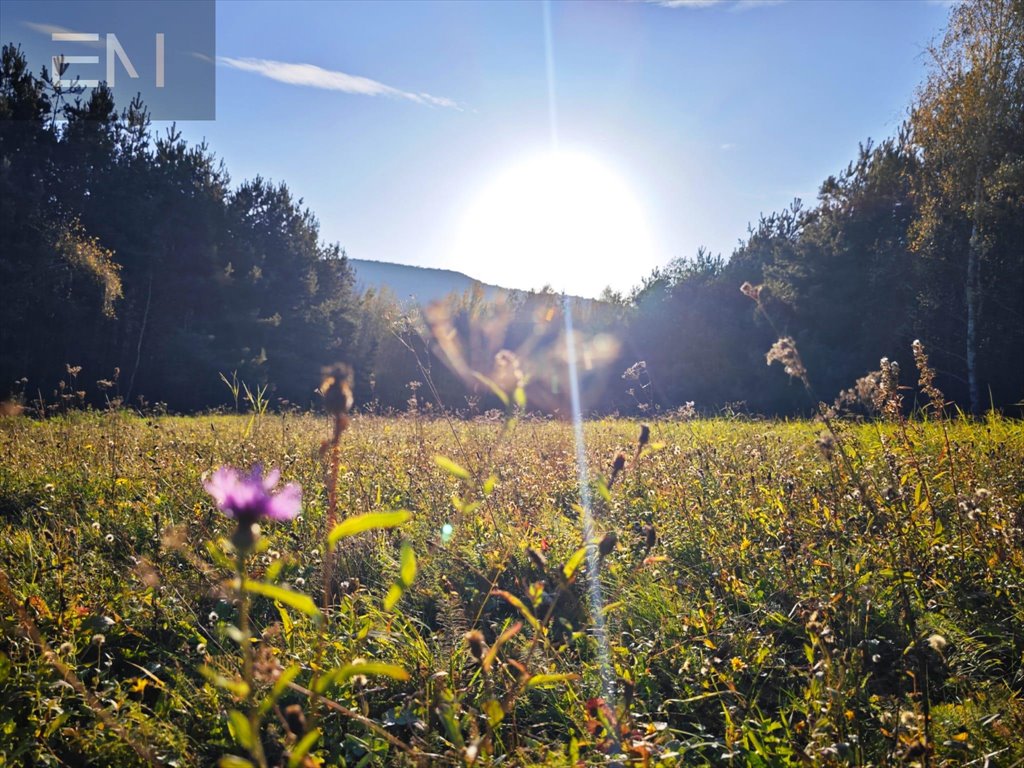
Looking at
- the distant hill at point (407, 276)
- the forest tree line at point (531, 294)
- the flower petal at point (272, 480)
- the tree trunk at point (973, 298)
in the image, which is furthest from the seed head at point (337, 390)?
the distant hill at point (407, 276)

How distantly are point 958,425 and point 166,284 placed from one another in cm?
2211

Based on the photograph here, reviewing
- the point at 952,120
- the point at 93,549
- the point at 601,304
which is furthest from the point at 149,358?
the point at 952,120

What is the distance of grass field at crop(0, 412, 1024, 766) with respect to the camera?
5.06ft

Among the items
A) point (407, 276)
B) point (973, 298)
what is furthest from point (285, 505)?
point (407, 276)

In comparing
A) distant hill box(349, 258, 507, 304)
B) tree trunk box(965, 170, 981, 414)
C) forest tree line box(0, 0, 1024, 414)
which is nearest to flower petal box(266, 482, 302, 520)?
forest tree line box(0, 0, 1024, 414)

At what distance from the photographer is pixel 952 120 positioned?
13234 mm

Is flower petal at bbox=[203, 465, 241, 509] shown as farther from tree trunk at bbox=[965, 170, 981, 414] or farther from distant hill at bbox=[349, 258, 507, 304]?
distant hill at bbox=[349, 258, 507, 304]

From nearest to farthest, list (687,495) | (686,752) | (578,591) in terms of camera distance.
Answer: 1. (686,752)
2. (578,591)
3. (687,495)

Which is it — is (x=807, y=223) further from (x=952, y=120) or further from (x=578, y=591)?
(x=578, y=591)

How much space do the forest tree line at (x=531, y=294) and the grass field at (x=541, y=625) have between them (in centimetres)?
953

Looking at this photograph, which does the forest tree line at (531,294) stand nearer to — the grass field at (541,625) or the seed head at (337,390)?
the grass field at (541,625)

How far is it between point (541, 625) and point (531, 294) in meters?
23.4

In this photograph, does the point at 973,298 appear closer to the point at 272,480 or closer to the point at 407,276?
the point at 272,480

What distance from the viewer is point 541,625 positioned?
141cm
